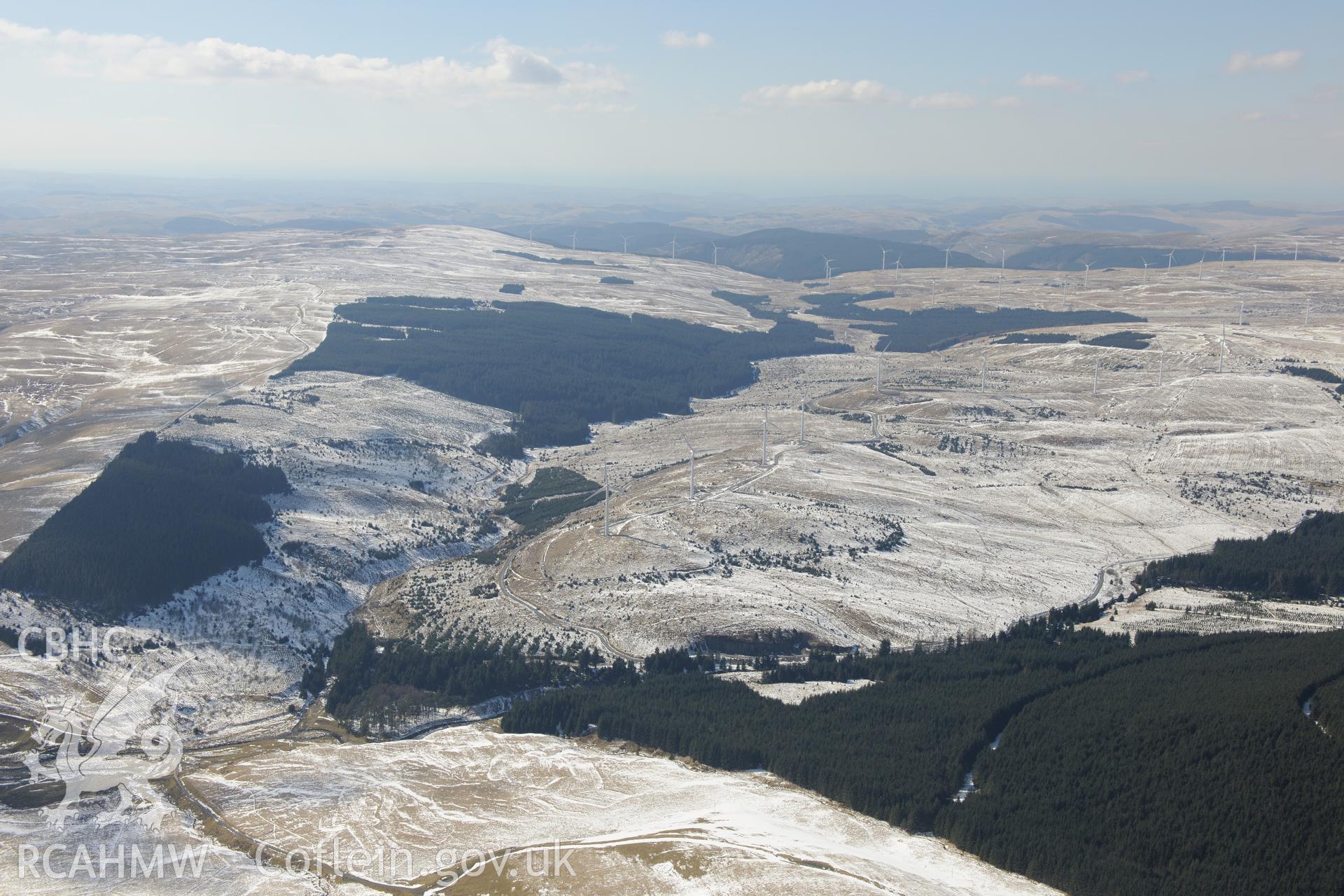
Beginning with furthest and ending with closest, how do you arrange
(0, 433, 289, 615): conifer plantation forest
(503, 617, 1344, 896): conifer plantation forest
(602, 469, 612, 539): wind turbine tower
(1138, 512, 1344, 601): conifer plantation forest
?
(602, 469, 612, 539): wind turbine tower < (1138, 512, 1344, 601): conifer plantation forest < (0, 433, 289, 615): conifer plantation forest < (503, 617, 1344, 896): conifer plantation forest

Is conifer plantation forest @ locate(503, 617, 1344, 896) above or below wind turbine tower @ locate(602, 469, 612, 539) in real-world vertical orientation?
below

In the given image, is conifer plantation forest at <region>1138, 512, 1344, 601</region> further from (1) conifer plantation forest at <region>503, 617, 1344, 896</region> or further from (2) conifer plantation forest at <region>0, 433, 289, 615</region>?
(2) conifer plantation forest at <region>0, 433, 289, 615</region>

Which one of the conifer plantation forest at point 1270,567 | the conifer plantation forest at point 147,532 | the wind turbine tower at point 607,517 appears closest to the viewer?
the conifer plantation forest at point 147,532

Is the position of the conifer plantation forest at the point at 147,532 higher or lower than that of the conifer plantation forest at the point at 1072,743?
higher

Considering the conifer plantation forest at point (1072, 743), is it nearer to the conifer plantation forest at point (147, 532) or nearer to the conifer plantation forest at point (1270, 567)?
the conifer plantation forest at point (1270, 567)

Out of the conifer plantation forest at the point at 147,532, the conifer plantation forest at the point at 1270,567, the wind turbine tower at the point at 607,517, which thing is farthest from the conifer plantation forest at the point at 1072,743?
the conifer plantation forest at the point at 147,532

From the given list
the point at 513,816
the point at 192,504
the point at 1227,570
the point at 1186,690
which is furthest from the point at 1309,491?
the point at 192,504

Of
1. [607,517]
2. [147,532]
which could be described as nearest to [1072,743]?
[607,517]

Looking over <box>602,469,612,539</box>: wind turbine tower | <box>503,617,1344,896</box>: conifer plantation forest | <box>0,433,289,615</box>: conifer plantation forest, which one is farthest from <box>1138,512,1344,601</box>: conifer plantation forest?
<box>0,433,289,615</box>: conifer plantation forest

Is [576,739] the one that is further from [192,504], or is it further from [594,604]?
[192,504]

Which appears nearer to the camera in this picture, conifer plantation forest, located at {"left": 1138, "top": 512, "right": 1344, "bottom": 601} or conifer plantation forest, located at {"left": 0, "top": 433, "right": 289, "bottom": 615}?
conifer plantation forest, located at {"left": 0, "top": 433, "right": 289, "bottom": 615}

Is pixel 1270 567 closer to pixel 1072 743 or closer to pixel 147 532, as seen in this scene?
pixel 1072 743
